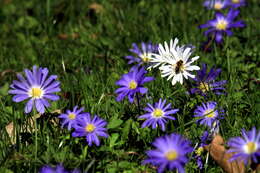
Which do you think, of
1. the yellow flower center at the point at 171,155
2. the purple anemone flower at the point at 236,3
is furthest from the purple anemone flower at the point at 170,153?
the purple anemone flower at the point at 236,3

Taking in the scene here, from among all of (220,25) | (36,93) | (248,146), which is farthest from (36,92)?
(220,25)

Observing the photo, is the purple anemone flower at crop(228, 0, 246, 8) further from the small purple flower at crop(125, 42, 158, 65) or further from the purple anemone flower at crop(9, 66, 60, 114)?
the purple anemone flower at crop(9, 66, 60, 114)

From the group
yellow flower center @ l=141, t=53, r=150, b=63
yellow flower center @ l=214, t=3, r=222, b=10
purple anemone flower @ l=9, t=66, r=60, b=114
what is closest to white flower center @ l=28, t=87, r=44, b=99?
purple anemone flower @ l=9, t=66, r=60, b=114

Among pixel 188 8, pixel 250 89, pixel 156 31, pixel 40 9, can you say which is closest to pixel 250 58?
pixel 250 89

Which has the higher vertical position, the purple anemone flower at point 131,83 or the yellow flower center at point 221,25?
the yellow flower center at point 221,25

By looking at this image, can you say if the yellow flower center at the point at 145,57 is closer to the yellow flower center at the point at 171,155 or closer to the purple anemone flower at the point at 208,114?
the purple anemone flower at the point at 208,114

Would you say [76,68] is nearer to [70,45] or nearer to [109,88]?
[70,45]
